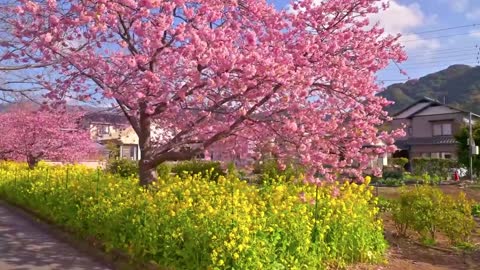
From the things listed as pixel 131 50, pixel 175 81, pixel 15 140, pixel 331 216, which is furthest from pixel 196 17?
pixel 15 140

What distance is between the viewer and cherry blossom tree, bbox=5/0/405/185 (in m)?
5.97

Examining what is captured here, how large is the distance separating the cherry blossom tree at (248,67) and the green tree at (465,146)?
26068 mm

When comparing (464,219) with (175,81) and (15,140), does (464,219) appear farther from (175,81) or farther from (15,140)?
(15,140)

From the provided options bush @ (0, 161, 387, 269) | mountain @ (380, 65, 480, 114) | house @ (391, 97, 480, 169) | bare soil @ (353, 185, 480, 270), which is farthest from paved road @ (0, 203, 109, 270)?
mountain @ (380, 65, 480, 114)

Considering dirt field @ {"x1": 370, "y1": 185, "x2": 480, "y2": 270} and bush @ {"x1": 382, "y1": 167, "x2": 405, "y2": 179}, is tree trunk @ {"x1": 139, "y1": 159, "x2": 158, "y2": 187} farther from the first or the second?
bush @ {"x1": 382, "y1": 167, "x2": 405, "y2": 179}

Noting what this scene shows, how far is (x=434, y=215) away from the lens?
804 centimetres

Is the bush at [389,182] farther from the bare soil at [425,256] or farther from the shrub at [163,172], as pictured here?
the bare soil at [425,256]

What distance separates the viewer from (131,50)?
23.9 feet

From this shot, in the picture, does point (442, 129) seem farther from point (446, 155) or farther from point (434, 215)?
point (434, 215)

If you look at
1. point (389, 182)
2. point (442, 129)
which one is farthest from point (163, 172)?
point (442, 129)

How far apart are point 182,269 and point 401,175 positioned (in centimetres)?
2344

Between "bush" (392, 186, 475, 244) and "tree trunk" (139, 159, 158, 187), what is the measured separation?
4452 mm

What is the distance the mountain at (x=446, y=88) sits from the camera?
73375mm

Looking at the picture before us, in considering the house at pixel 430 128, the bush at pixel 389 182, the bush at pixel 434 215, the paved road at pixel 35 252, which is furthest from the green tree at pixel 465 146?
the paved road at pixel 35 252
